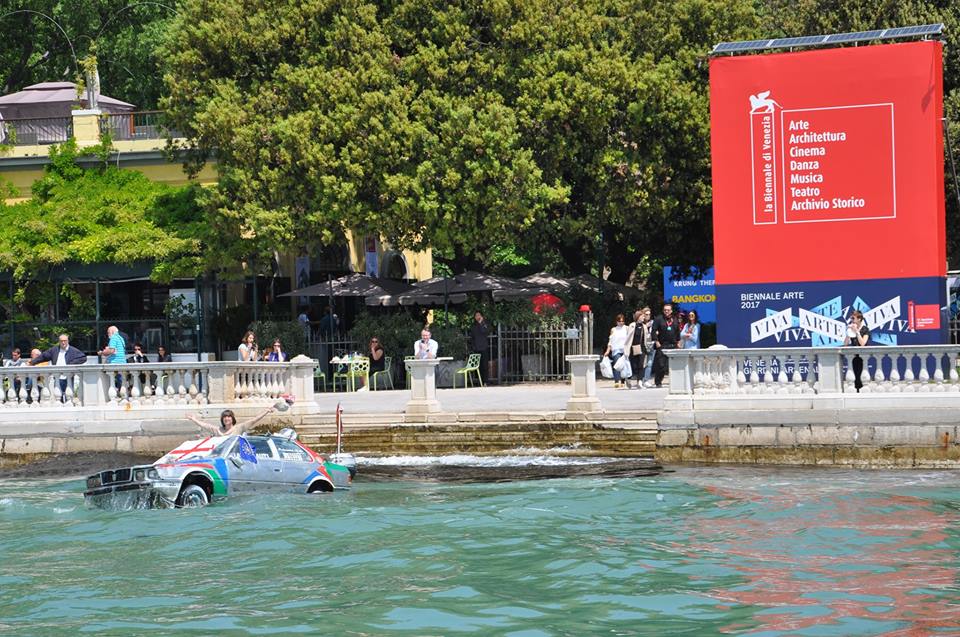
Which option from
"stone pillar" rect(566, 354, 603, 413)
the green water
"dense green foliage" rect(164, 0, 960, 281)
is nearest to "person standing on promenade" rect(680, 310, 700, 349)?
"stone pillar" rect(566, 354, 603, 413)

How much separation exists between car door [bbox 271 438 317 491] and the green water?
272 mm

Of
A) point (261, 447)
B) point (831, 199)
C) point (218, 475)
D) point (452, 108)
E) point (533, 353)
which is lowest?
point (218, 475)

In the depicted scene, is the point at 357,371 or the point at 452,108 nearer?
the point at 357,371

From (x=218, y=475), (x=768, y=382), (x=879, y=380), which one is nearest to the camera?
(x=218, y=475)

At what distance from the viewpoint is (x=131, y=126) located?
3925 cm

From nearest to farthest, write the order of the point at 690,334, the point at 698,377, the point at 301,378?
the point at 698,377, the point at 301,378, the point at 690,334

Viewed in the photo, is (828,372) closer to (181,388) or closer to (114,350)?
(181,388)

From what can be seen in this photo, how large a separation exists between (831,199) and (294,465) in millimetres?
12244

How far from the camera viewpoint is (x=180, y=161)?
3784 cm

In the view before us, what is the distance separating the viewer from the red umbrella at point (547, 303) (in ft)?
116

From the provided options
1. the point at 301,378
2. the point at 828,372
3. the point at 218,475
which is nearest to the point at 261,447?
the point at 218,475

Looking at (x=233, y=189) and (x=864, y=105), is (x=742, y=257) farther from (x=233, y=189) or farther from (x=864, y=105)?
(x=233, y=189)

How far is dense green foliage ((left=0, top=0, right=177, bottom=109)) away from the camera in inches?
2071

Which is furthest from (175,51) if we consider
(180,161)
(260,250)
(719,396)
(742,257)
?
(719,396)
